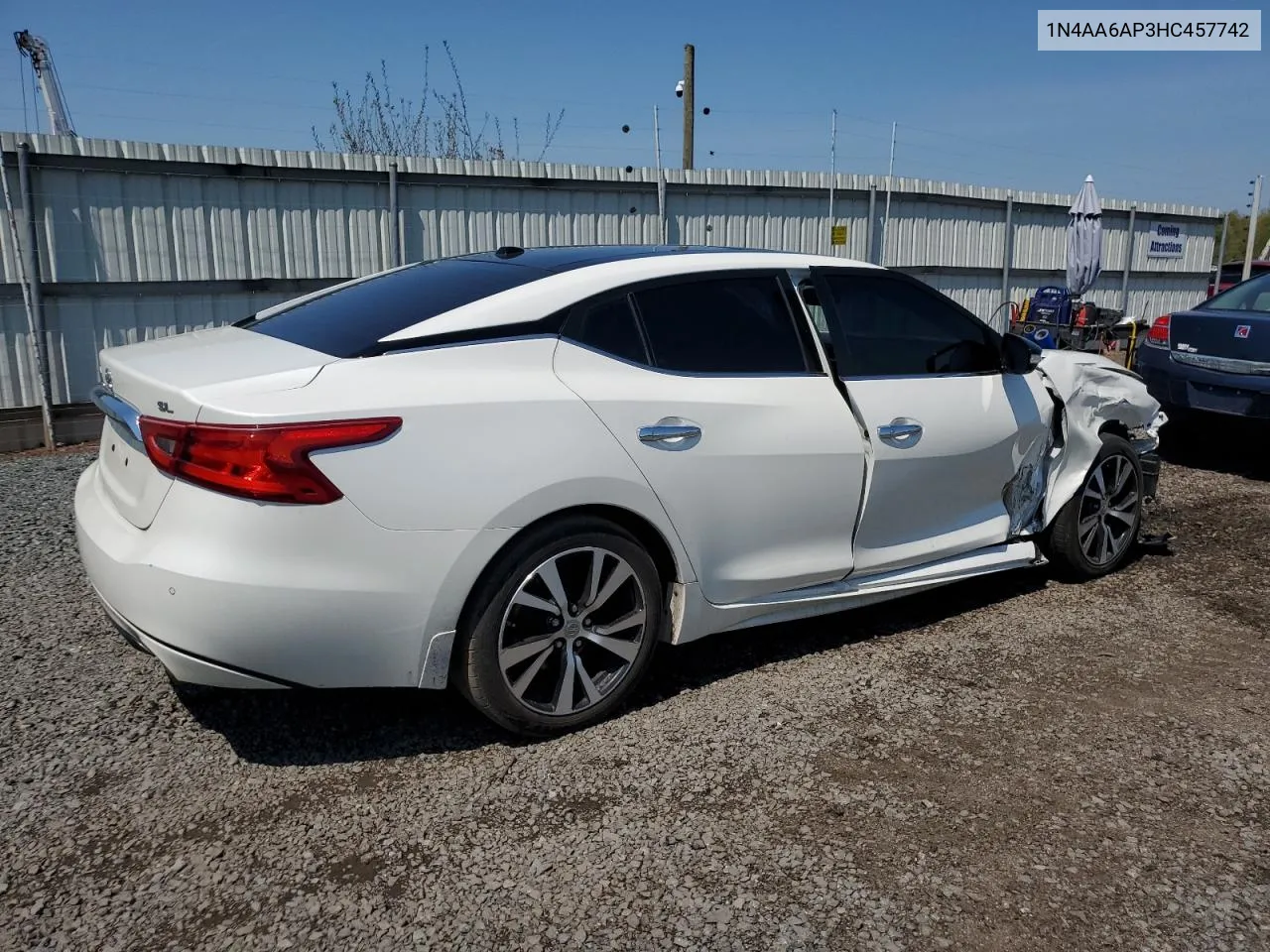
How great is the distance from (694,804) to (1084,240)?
43.9ft

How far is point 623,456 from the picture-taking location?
320cm

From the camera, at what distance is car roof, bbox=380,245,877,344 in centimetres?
318

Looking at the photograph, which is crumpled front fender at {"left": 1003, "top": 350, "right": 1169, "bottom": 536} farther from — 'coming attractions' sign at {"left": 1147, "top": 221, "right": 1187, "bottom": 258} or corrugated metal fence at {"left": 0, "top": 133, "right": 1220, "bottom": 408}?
'coming attractions' sign at {"left": 1147, "top": 221, "right": 1187, "bottom": 258}

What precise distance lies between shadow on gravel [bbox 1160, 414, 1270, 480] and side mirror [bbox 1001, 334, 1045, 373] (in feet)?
12.3

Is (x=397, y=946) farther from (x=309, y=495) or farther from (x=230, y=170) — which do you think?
(x=230, y=170)

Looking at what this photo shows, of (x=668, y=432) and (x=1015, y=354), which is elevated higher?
(x=1015, y=354)

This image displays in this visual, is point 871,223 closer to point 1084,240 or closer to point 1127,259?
point 1084,240

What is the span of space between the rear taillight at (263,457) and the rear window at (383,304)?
357 millimetres

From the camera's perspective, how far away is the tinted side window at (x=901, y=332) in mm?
3928

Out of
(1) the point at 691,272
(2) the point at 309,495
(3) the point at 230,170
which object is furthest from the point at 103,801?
(3) the point at 230,170

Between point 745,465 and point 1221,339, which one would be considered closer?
point 745,465

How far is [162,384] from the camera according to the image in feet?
9.48

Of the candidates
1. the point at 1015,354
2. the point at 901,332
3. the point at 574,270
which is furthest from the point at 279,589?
the point at 1015,354

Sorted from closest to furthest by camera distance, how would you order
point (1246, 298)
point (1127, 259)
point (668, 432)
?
point (668, 432), point (1246, 298), point (1127, 259)
